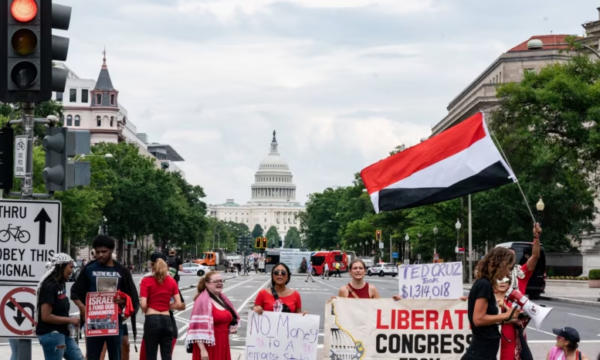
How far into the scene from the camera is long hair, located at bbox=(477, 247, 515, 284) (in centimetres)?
970

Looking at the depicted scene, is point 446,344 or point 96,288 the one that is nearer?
point 96,288

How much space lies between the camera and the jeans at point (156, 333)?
44.2 ft

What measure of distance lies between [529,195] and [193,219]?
5273cm

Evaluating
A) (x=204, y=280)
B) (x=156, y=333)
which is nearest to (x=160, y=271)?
(x=156, y=333)

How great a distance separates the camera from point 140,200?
343 ft

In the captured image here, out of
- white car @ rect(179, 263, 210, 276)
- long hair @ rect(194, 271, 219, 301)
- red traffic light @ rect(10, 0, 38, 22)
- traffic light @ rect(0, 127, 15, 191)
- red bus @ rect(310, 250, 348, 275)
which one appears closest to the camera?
red traffic light @ rect(10, 0, 38, 22)

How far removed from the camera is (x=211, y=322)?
40.2ft

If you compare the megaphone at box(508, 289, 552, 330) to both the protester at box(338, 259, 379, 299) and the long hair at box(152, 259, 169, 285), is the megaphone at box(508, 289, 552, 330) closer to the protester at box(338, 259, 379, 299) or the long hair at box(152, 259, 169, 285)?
the protester at box(338, 259, 379, 299)

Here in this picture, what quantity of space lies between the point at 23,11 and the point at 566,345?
18.9ft

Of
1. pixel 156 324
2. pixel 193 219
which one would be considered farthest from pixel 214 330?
pixel 193 219

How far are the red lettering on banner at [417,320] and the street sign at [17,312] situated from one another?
4.25 meters

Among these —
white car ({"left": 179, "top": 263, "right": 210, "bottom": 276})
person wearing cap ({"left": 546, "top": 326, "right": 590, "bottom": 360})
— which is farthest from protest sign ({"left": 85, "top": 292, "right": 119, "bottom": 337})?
white car ({"left": 179, "top": 263, "right": 210, "bottom": 276})

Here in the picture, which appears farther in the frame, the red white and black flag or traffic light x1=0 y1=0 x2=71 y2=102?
the red white and black flag

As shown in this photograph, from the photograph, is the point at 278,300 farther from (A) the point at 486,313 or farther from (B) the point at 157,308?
(A) the point at 486,313
